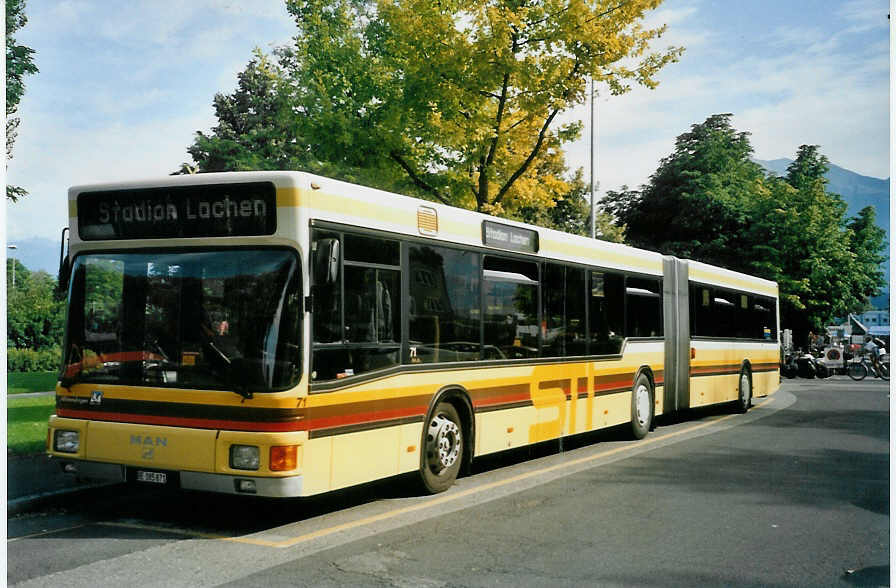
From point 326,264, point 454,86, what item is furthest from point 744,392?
point 326,264

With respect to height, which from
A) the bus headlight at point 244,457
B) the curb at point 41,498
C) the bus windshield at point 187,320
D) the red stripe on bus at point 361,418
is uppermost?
the bus windshield at point 187,320

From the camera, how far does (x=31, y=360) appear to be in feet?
114

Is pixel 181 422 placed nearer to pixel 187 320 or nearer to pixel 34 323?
pixel 187 320

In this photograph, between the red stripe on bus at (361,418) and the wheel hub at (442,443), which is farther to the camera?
the wheel hub at (442,443)

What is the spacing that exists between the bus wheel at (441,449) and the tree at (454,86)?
7.50m

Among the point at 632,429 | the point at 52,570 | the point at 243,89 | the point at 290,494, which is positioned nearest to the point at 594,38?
the point at 632,429

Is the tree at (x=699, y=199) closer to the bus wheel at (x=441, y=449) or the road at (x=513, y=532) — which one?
the road at (x=513, y=532)

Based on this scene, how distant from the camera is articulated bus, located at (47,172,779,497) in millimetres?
7371

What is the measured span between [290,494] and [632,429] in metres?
8.27

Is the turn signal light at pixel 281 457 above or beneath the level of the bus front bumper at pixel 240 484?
above

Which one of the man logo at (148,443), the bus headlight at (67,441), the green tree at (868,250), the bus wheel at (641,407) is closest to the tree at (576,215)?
the green tree at (868,250)

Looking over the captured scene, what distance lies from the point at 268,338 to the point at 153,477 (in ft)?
4.73

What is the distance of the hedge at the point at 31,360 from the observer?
3447 centimetres

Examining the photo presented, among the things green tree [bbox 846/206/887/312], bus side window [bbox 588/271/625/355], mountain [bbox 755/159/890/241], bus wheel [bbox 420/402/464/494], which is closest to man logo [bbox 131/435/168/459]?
bus wheel [bbox 420/402/464/494]
